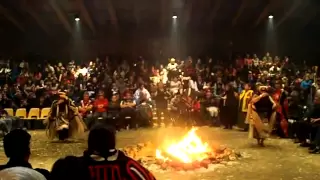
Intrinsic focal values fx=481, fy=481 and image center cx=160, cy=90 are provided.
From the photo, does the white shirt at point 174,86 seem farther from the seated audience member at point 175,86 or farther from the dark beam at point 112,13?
the dark beam at point 112,13

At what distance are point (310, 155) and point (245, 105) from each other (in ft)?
14.6

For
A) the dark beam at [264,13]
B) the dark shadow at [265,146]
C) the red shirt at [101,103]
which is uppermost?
the dark beam at [264,13]

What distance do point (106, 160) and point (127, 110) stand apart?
11737 millimetres

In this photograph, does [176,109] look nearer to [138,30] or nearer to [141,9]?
[141,9]

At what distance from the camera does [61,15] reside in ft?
69.1

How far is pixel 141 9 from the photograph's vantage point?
21.5 metres

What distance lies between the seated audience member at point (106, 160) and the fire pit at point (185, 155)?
Result: 506 cm

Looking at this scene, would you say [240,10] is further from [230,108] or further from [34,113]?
[34,113]

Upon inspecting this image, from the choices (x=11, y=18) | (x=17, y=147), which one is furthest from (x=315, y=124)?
(x=11, y=18)

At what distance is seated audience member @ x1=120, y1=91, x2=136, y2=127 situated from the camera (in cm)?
1462

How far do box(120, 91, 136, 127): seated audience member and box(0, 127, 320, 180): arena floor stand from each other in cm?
84

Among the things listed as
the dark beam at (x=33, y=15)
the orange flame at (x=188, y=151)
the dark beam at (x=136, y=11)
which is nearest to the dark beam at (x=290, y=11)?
the dark beam at (x=136, y=11)

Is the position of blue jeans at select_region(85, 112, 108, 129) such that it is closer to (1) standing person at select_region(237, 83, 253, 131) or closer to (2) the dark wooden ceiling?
(1) standing person at select_region(237, 83, 253, 131)

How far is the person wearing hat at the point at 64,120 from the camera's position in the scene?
38.0 feet
